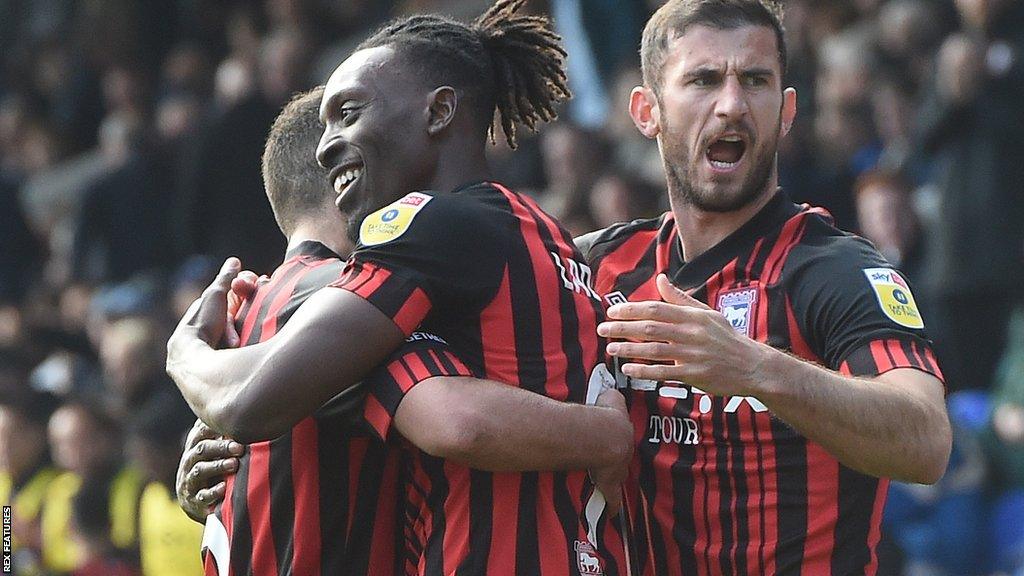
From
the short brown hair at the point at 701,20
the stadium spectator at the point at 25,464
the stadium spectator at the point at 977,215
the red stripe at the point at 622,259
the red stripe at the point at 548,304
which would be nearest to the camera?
the red stripe at the point at 548,304

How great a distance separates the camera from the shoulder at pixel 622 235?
454cm

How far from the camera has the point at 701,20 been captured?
4.33 m

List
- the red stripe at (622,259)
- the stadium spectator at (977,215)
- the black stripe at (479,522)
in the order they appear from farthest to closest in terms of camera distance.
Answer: the stadium spectator at (977,215), the red stripe at (622,259), the black stripe at (479,522)

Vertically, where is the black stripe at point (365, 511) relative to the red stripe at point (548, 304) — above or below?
below

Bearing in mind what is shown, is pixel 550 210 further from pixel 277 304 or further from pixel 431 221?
pixel 431 221

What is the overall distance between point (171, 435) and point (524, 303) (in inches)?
211

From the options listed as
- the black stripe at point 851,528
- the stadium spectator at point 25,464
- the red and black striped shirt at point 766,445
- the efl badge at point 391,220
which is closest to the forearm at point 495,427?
the efl badge at point 391,220

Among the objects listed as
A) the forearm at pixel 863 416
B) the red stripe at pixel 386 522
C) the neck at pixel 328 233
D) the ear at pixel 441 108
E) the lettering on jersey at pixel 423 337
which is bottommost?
the red stripe at pixel 386 522

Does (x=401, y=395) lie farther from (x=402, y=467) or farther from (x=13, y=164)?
(x=13, y=164)

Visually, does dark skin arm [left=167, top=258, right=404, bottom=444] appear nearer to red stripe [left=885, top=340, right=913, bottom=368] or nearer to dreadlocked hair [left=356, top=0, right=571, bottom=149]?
dreadlocked hair [left=356, top=0, right=571, bottom=149]

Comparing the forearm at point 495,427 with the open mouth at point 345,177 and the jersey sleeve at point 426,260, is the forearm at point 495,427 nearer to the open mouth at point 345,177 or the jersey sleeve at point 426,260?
the jersey sleeve at point 426,260

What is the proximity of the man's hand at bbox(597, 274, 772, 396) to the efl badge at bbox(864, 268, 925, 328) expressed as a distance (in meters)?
0.48

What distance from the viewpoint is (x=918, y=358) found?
12.4 feet

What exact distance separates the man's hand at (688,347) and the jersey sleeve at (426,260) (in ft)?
1.22
